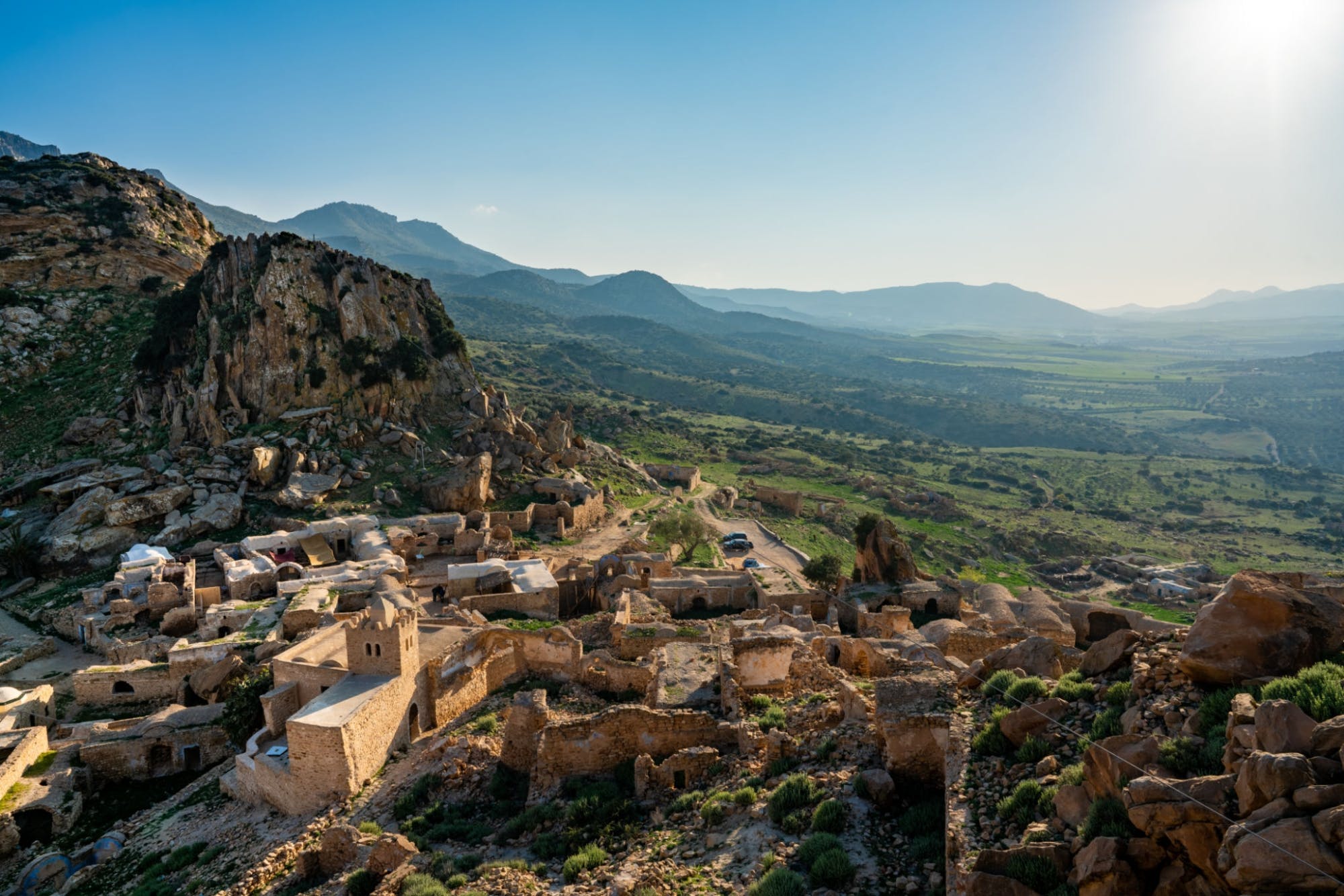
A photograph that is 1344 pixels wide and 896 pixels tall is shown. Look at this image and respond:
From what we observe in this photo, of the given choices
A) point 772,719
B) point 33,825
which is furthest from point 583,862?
point 33,825

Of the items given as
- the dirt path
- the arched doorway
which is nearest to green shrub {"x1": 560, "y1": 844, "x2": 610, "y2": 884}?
the arched doorway

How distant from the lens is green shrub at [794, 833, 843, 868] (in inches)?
387

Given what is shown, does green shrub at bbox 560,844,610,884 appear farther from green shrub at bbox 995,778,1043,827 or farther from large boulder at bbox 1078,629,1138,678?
large boulder at bbox 1078,629,1138,678

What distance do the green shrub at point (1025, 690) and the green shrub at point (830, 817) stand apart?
9.98 ft

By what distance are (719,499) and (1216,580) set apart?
132 ft

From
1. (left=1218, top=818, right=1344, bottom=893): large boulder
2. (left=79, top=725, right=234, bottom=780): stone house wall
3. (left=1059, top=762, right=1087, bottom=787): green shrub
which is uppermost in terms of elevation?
(left=1218, top=818, right=1344, bottom=893): large boulder

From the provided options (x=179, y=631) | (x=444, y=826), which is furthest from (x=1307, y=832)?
(x=179, y=631)

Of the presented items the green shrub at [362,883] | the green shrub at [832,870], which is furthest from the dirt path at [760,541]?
the green shrub at [832,870]

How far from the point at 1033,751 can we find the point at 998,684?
7.79 ft

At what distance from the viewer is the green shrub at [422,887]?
37.3 ft

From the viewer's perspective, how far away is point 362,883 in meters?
13.0

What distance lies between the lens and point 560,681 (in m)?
20.7

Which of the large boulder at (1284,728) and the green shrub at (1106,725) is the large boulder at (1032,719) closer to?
the green shrub at (1106,725)

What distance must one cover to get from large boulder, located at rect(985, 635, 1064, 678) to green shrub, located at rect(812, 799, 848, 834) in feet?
14.4
